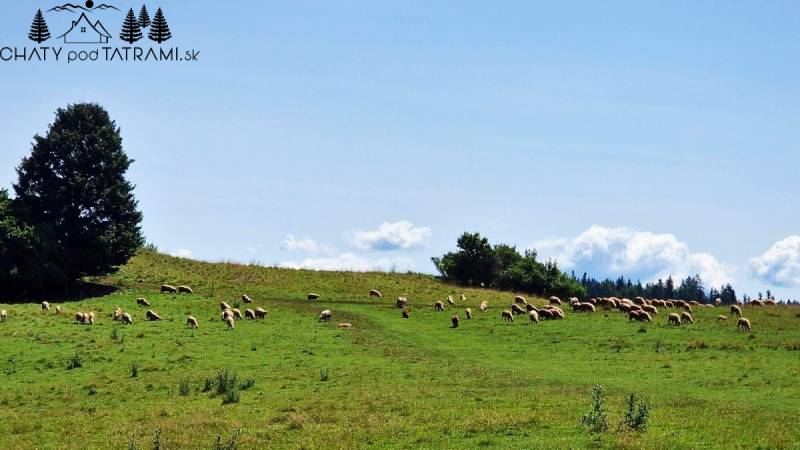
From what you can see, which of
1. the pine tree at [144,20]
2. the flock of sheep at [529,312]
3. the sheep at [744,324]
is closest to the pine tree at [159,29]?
the pine tree at [144,20]

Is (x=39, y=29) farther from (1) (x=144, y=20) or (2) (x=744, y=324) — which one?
(2) (x=744, y=324)

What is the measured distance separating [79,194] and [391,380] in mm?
51631

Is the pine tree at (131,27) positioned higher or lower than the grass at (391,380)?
higher

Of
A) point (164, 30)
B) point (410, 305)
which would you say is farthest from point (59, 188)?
point (410, 305)

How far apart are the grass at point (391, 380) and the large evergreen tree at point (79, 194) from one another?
9.51 meters

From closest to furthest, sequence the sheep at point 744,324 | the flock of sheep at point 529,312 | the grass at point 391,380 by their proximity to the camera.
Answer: the grass at point 391,380 → the sheep at point 744,324 → the flock of sheep at point 529,312

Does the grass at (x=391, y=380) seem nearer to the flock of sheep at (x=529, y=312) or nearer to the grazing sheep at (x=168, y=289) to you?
the flock of sheep at (x=529, y=312)


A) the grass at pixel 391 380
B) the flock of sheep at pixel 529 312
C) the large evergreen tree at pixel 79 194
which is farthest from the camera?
the large evergreen tree at pixel 79 194

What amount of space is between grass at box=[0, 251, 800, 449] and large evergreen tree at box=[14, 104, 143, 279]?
951cm

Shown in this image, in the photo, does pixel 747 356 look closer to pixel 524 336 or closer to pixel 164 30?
pixel 524 336

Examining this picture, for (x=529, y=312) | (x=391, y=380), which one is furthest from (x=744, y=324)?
(x=391, y=380)

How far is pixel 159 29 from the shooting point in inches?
2334

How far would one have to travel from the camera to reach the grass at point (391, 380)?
20984 millimetres

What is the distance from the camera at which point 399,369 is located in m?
35.2
